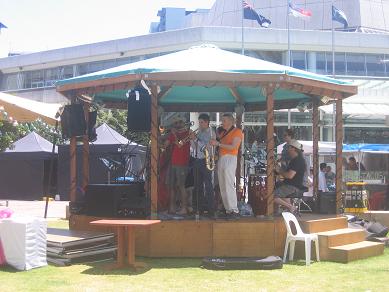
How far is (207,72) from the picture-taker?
906 centimetres

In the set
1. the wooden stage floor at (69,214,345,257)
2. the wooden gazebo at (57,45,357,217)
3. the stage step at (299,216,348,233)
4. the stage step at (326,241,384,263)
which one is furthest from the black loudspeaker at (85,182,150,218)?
the stage step at (326,241,384,263)

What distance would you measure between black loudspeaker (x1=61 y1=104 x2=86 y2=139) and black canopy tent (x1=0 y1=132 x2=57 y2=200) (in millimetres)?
12083

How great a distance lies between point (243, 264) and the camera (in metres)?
8.16

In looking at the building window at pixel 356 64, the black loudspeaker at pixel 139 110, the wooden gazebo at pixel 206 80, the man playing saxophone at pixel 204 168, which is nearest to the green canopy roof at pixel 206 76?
the wooden gazebo at pixel 206 80

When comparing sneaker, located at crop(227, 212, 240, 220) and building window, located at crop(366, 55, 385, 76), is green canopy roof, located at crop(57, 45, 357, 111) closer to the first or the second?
sneaker, located at crop(227, 212, 240, 220)

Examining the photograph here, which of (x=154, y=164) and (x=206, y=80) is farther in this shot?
(x=206, y=80)

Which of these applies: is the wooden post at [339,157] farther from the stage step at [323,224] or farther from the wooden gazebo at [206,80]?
the stage step at [323,224]

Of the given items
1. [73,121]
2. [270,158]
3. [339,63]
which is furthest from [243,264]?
[339,63]

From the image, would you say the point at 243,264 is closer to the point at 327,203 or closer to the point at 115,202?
the point at 115,202

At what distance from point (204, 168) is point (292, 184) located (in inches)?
66.7

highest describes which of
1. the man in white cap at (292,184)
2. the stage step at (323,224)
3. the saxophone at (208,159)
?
the saxophone at (208,159)

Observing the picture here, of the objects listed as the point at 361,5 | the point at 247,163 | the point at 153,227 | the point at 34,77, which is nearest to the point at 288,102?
the point at 247,163

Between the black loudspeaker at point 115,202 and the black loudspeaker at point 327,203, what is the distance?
348cm

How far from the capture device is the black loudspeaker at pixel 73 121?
35.4 feet
